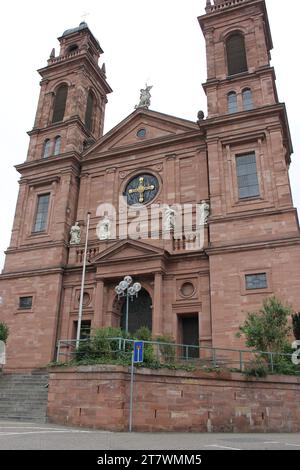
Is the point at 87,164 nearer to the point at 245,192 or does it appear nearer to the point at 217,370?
the point at 245,192

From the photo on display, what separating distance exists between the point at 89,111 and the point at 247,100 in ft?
48.2

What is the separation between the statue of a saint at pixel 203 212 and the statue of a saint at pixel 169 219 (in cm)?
166

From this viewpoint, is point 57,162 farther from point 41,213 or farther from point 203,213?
point 203,213

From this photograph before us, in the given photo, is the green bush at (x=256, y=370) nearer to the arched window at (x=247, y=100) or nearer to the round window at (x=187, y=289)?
the round window at (x=187, y=289)

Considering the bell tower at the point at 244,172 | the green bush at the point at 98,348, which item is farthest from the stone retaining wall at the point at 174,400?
the bell tower at the point at 244,172

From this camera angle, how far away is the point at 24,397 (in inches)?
771

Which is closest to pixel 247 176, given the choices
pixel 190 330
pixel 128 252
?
pixel 128 252

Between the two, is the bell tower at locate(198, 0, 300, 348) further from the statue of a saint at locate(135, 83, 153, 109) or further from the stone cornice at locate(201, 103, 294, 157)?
the statue of a saint at locate(135, 83, 153, 109)

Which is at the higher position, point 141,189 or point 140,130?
point 140,130

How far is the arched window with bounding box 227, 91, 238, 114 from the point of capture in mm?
28197

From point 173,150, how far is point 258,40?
30.7 ft

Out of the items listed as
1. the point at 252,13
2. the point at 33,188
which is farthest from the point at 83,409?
the point at 252,13

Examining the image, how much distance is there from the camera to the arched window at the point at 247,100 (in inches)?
1094

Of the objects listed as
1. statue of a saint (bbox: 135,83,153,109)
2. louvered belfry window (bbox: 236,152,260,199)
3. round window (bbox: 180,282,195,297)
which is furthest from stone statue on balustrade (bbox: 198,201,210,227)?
statue of a saint (bbox: 135,83,153,109)
